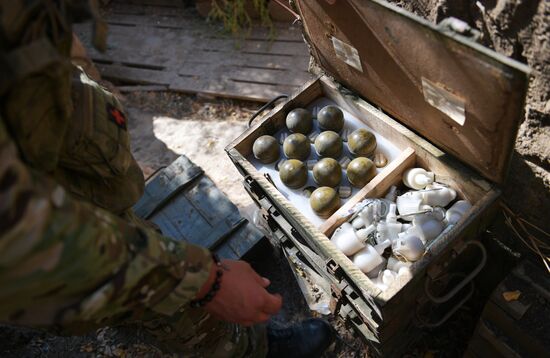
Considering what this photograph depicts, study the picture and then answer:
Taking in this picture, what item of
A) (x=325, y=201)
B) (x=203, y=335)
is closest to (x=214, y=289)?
(x=203, y=335)

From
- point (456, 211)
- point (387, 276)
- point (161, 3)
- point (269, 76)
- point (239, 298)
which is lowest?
point (161, 3)

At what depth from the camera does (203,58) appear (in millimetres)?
5059

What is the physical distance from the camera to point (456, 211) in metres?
2.15

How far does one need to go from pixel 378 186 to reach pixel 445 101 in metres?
0.63

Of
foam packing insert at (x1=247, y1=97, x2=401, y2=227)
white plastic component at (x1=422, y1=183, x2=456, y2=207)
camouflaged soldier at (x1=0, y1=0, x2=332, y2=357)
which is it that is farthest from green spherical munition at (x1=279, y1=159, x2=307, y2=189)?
camouflaged soldier at (x1=0, y1=0, x2=332, y2=357)

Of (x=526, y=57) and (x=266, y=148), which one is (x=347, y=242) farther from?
(x=526, y=57)

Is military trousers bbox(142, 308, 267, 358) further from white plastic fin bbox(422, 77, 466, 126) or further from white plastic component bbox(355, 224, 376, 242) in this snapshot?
white plastic fin bbox(422, 77, 466, 126)

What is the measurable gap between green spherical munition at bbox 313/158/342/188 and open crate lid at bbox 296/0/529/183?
408mm

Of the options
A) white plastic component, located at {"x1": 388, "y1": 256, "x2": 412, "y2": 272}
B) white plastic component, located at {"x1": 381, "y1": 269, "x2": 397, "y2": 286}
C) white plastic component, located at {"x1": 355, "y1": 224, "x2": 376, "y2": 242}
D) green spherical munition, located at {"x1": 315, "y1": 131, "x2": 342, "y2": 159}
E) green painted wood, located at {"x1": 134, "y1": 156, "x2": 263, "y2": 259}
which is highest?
green spherical munition, located at {"x1": 315, "y1": 131, "x2": 342, "y2": 159}

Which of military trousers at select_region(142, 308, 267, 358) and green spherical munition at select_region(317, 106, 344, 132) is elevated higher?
green spherical munition at select_region(317, 106, 344, 132)

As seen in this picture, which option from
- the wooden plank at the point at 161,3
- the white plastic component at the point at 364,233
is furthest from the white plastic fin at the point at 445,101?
the wooden plank at the point at 161,3

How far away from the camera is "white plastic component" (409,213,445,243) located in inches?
83.1

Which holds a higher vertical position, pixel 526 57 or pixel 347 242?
pixel 526 57

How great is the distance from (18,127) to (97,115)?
17.2 inches
